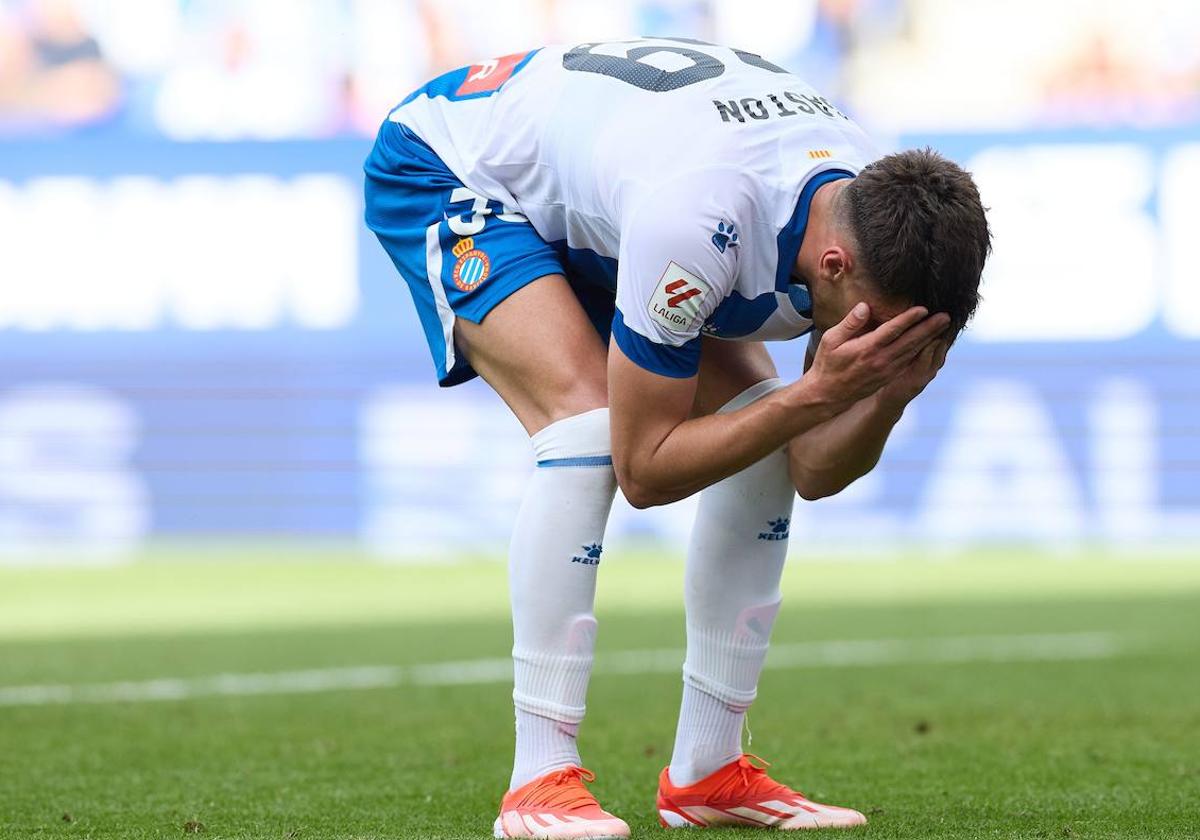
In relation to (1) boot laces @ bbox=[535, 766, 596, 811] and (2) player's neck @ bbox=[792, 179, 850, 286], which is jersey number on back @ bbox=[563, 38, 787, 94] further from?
(1) boot laces @ bbox=[535, 766, 596, 811]

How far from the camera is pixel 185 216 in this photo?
1359cm

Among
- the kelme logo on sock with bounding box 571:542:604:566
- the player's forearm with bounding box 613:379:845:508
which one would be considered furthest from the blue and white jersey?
the kelme logo on sock with bounding box 571:542:604:566

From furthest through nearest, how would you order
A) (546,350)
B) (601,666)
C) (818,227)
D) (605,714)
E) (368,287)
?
(368,287) < (601,666) < (605,714) < (546,350) < (818,227)

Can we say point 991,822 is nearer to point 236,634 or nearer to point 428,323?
point 428,323

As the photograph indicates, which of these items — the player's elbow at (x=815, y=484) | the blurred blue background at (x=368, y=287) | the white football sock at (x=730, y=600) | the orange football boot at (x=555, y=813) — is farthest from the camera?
the blurred blue background at (x=368, y=287)

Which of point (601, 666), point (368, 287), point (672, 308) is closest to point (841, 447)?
point (672, 308)

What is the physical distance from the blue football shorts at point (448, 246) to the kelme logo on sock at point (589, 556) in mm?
434

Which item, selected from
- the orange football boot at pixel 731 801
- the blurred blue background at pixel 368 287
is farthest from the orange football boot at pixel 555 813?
the blurred blue background at pixel 368 287

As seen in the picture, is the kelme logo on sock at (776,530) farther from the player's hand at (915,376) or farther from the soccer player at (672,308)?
the player's hand at (915,376)

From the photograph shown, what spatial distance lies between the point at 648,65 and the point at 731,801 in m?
1.31

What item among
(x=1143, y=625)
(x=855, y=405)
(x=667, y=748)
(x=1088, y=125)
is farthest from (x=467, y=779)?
(x=1088, y=125)

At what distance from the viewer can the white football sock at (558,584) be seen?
2939mm

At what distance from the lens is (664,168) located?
279 centimetres

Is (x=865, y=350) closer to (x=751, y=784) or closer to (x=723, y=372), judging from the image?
(x=723, y=372)
